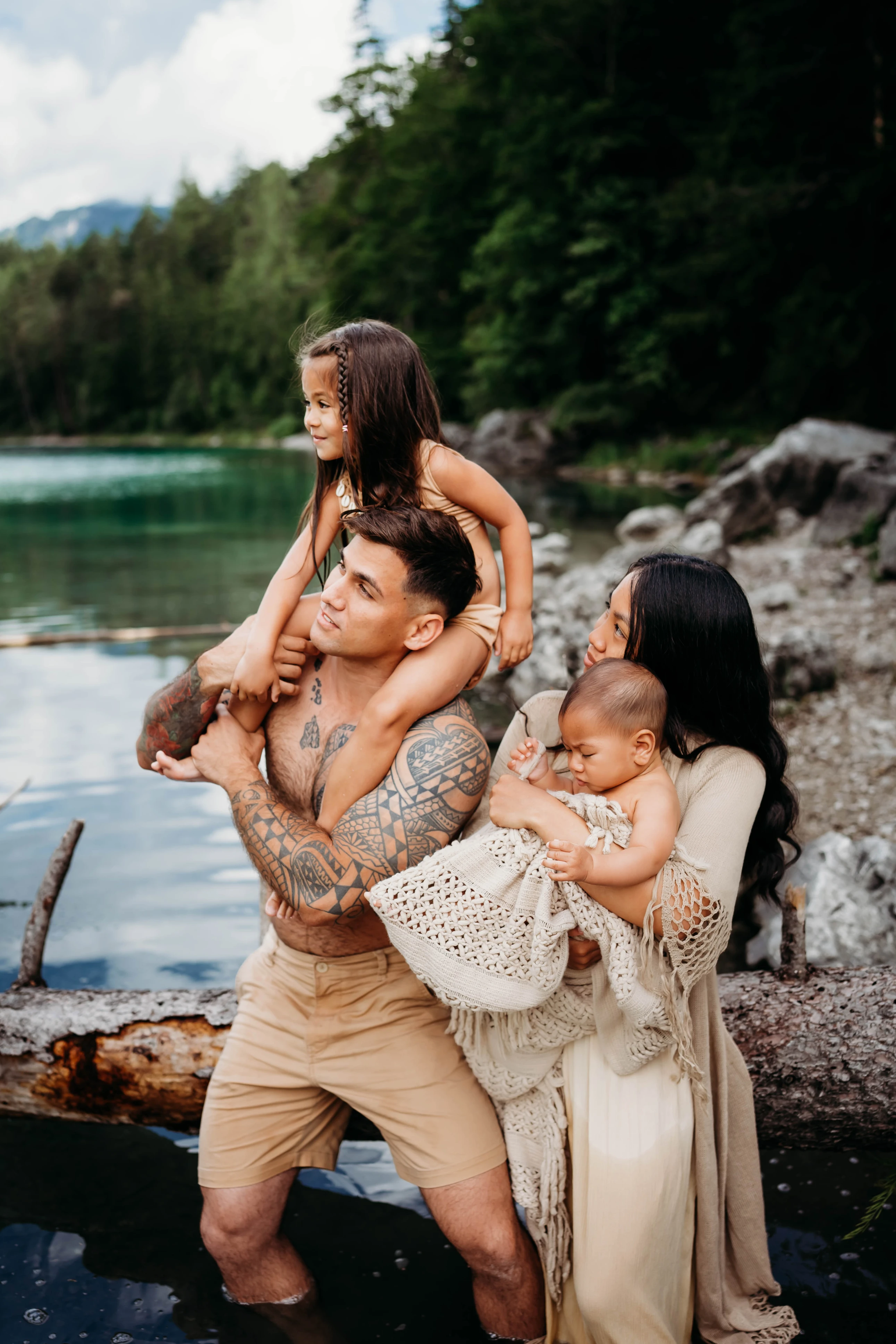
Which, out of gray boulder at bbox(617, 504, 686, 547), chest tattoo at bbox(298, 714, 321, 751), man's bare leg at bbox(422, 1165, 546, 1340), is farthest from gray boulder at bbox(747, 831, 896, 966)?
gray boulder at bbox(617, 504, 686, 547)

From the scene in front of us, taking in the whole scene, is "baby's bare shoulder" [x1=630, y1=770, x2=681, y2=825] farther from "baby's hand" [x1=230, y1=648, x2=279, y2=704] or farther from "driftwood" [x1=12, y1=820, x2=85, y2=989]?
"driftwood" [x1=12, y1=820, x2=85, y2=989]

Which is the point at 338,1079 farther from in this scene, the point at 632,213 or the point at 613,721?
the point at 632,213

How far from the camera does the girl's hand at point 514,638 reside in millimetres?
2766

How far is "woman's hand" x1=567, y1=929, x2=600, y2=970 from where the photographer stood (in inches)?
83.8

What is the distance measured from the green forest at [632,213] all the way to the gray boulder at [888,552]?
6.11 metres

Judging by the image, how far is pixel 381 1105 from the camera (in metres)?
2.38

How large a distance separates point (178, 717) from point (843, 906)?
3.04m

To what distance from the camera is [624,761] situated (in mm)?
2100

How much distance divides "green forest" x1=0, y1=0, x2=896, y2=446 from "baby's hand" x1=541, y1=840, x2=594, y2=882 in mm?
1732

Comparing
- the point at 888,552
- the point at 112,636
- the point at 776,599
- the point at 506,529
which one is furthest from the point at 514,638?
the point at 112,636

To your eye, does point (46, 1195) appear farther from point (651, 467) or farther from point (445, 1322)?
point (651, 467)

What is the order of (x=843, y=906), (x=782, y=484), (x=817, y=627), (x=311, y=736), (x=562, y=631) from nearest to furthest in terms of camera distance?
1. (x=311, y=736)
2. (x=843, y=906)
3. (x=562, y=631)
4. (x=817, y=627)
5. (x=782, y=484)

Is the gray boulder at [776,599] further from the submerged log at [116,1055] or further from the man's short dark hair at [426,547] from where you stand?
the submerged log at [116,1055]

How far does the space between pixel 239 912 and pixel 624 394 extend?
93.0 ft
